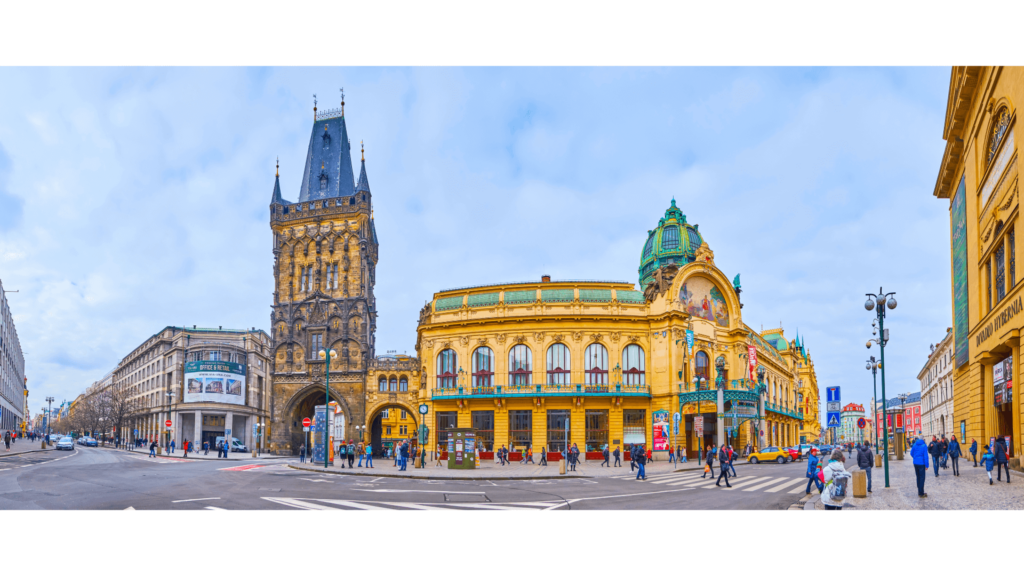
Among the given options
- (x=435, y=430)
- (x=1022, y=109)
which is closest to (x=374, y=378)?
(x=435, y=430)

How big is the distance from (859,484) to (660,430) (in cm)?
3019

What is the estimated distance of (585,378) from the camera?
5112 centimetres

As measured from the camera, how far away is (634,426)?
50469 mm

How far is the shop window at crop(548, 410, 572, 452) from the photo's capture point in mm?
49750

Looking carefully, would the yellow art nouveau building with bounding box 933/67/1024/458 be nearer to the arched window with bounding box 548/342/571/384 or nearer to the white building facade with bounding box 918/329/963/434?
the arched window with bounding box 548/342/571/384

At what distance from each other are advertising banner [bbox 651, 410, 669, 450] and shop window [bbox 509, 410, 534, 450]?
338 inches

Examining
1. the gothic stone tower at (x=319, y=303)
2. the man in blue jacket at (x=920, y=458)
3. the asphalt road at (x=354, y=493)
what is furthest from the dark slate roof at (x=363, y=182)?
the man in blue jacket at (x=920, y=458)

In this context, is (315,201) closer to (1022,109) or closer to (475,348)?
(475,348)

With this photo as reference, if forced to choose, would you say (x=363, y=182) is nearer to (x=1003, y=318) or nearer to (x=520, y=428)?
(x=520, y=428)

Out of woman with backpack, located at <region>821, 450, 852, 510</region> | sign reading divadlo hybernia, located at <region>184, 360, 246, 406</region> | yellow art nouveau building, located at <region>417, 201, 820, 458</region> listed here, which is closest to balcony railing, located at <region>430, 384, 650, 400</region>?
yellow art nouveau building, located at <region>417, 201, 820, 458</region>

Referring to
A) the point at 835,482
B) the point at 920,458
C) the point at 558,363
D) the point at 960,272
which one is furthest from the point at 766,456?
the point at 835,482

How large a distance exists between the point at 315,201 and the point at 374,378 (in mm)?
20736

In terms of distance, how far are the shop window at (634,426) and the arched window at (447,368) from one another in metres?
13.0

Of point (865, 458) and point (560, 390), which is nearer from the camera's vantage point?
point (865, 458)
